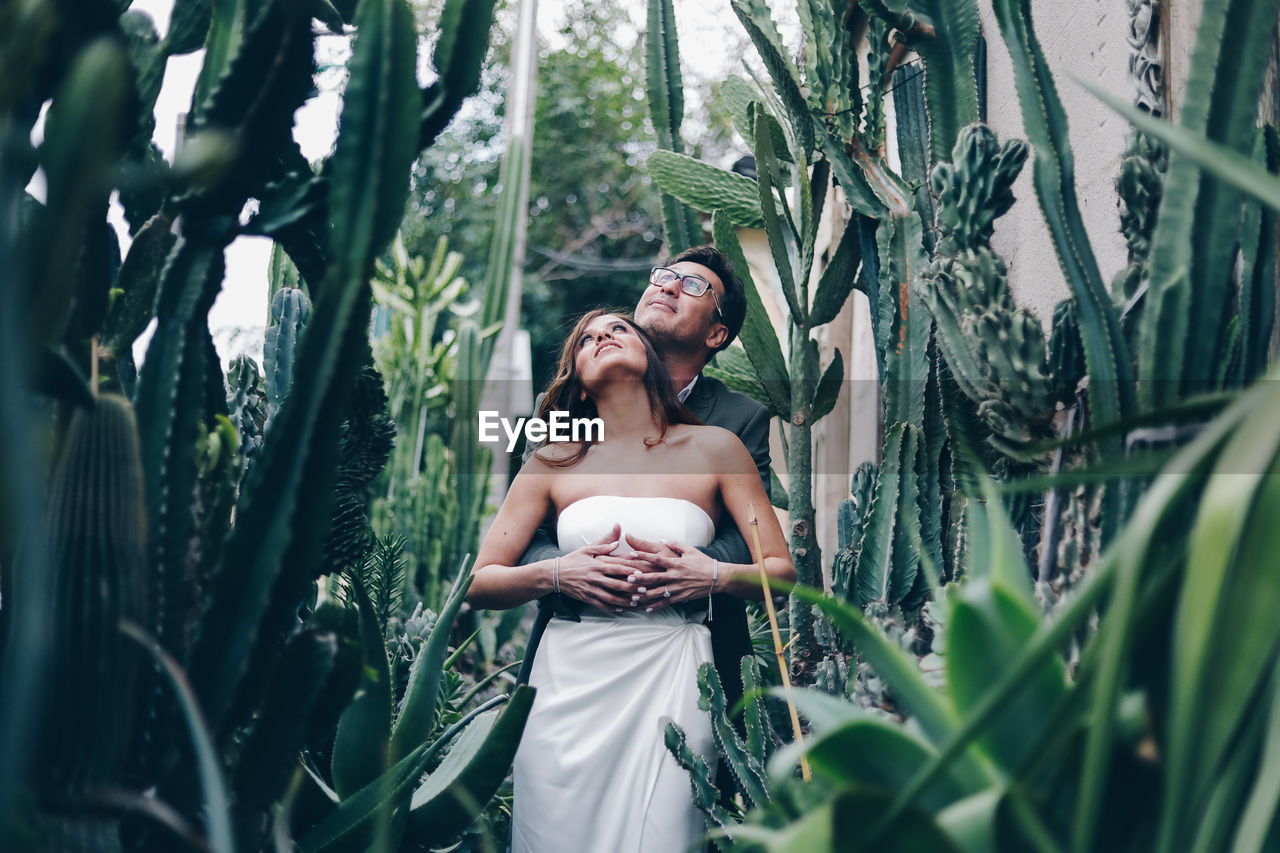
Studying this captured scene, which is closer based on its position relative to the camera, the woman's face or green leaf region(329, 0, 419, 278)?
green leaf region(329, 0, 419, 278)

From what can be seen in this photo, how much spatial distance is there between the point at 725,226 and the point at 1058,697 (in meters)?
1.94

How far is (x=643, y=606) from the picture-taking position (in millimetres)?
1969

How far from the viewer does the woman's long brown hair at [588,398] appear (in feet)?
7.16

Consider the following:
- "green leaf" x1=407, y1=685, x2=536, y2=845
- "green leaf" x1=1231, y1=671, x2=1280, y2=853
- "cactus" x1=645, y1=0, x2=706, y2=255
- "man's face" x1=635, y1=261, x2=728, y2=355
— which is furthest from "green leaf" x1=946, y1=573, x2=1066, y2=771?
"cactus" x1=645, y1=0, x2=706, y2=255

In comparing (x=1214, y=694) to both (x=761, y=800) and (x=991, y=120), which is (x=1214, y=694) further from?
(x=991, y=120)

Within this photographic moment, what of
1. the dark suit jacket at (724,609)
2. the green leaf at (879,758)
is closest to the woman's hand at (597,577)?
the dark suit jacket at (724,609)

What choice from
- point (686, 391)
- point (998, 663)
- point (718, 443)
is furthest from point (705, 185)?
point (998, 663)

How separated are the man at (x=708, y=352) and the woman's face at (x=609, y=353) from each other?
0.22m

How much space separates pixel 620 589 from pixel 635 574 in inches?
2.0

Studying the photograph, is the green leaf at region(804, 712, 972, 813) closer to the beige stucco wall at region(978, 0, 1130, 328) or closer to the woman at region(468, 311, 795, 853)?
the woman at region(468, 311, 795, 853)

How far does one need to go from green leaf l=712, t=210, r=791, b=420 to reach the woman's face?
0.47m

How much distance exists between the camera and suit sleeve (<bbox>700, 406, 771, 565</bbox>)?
2.06 meters

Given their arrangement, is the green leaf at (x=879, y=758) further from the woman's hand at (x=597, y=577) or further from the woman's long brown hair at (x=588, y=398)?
the woman's long brown hair at (x=588, y=398)

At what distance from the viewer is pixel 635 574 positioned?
1902 millimetres
